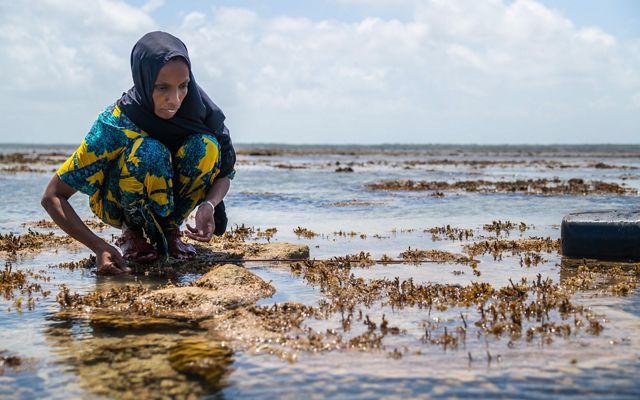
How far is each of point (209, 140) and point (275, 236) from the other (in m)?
3.39

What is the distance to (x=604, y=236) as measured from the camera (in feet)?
22.1

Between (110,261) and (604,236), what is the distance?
4.47 metres

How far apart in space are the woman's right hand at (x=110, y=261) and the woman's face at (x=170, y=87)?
1.17 m

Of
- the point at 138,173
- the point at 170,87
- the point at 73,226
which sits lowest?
the point at 73,226

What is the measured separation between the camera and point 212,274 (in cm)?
516

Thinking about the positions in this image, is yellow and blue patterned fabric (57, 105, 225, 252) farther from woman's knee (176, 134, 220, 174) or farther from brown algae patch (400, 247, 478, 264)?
brown algae patch (400, 247, 478, 264)

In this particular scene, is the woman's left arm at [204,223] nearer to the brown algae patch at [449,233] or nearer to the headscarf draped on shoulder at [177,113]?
the headscarf draped on shoulder at [177,113]

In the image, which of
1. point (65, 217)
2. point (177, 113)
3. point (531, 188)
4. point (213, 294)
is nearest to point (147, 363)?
point (213, 294)

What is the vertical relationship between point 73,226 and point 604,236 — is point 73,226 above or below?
above

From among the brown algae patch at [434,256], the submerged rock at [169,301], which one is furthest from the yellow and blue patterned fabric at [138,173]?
the brown algae patch at [434,256]

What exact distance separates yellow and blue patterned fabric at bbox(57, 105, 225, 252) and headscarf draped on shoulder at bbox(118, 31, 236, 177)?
0.28 ft

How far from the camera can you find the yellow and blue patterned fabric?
5719mm

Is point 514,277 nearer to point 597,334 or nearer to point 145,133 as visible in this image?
point 597,334

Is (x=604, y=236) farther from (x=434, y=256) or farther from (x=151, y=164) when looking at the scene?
(x=151, y=164)
